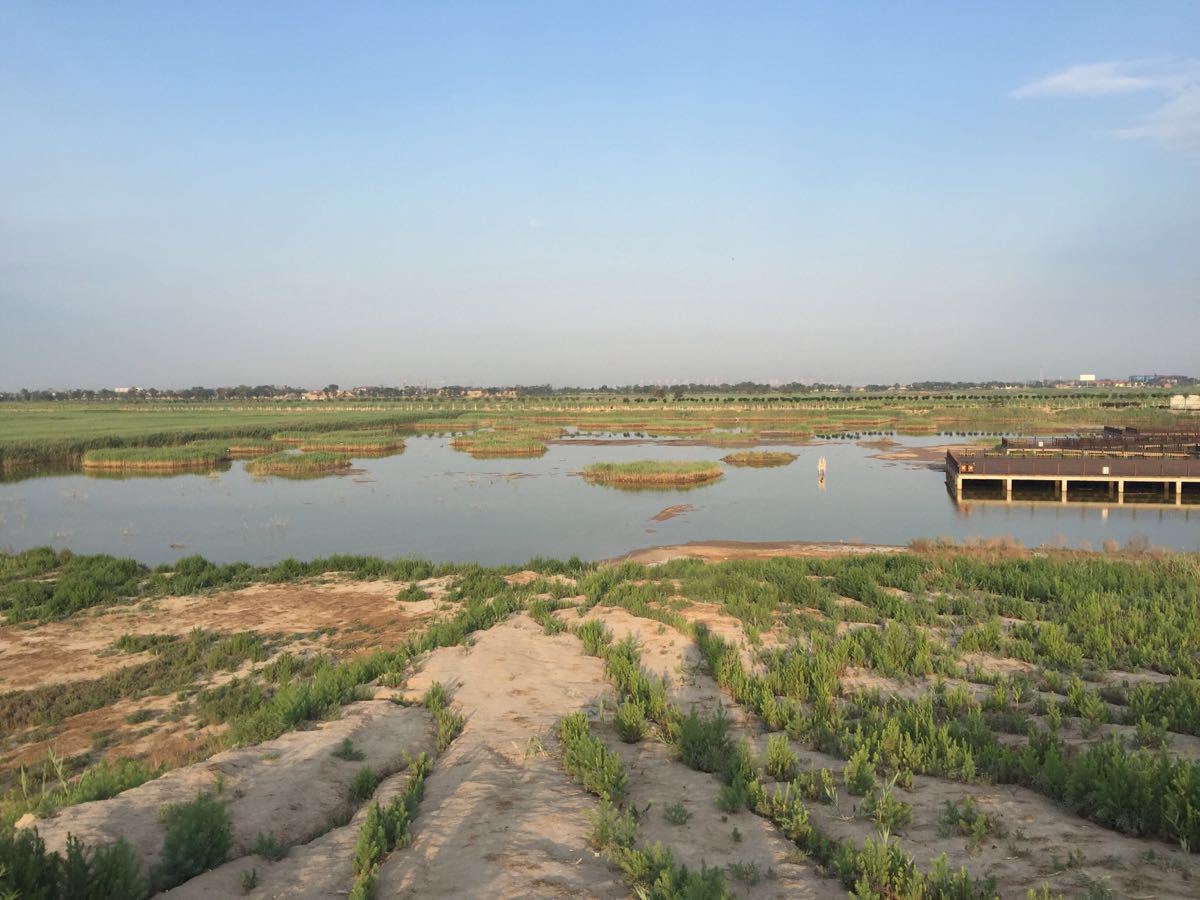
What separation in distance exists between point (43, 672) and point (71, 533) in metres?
19.2

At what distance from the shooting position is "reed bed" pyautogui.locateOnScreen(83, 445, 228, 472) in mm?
48375

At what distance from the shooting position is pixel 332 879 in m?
5.24

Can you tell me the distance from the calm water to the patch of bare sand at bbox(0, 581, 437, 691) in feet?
22.8

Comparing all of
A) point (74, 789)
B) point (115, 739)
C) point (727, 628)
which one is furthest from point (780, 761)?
point (115, 739)

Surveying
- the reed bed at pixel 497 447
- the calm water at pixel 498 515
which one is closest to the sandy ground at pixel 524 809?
the calm water at pixel 498 515

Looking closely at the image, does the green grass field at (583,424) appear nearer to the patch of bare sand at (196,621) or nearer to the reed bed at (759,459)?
the reed bed at (759,459)

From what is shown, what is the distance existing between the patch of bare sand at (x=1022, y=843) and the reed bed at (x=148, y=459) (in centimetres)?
5087

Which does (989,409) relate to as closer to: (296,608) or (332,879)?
(296,608)

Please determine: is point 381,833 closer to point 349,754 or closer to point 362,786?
point 362,786

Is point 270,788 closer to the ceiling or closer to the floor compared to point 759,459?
closer to the ceiling

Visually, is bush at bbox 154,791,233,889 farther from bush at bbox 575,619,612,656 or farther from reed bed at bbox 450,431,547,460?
reed bed at bbox 450,431,547,460

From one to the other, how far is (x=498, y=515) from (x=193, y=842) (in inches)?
1006

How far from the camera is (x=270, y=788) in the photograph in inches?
261

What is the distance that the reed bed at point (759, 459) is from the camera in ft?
158
